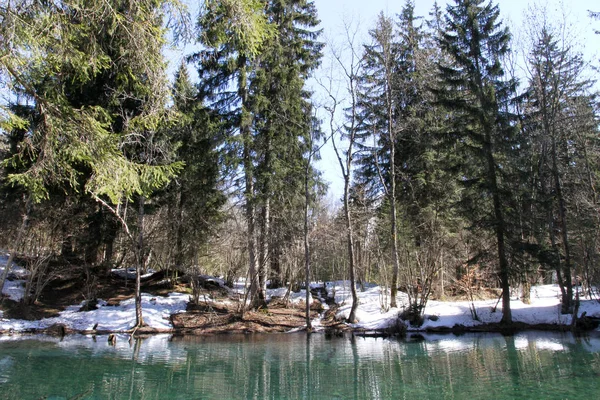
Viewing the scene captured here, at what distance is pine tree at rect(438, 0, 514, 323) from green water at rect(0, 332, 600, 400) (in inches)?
228

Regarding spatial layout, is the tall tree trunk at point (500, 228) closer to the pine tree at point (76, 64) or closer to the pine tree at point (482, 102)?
the pine tree at point (482, 102)

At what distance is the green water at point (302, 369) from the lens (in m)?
7.16

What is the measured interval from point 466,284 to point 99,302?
1622 centimetres

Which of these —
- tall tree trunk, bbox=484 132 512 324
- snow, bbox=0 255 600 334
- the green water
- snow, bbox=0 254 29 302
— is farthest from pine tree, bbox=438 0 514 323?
snow, bbox=0 254 29 302

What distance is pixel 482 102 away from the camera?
57.2 feet

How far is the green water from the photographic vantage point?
7.16 meters

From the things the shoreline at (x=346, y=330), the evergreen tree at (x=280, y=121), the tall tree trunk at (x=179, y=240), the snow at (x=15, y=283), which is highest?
the evergreen tree at (x=280, y=121)

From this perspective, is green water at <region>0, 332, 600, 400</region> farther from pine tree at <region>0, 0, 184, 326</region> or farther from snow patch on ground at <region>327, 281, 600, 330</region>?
pine tree at <region>0, 0, 184, 326</region>

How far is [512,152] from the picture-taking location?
55.8 feet

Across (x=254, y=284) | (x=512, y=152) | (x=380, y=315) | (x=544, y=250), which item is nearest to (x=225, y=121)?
(x=254, y=284)

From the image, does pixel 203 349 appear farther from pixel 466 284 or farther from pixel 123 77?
pixel 466 284

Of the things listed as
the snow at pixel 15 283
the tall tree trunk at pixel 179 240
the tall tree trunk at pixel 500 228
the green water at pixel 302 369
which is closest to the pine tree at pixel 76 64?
the green water at pixel 302 369

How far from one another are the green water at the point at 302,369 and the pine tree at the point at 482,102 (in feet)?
19.0

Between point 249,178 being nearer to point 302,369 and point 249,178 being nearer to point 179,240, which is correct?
point 179,240
